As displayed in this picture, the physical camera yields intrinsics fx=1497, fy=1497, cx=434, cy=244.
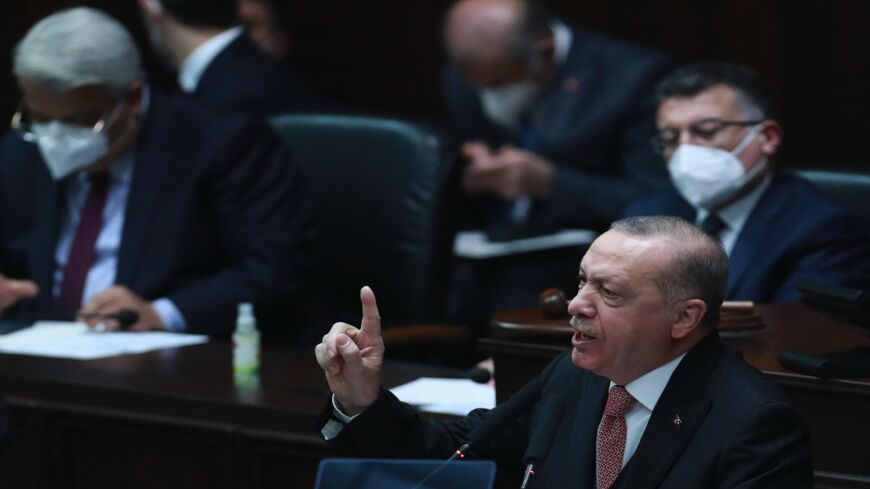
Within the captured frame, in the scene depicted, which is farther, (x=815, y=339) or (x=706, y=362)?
(x=815, y=339)

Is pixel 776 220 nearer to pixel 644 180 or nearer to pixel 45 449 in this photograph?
pixel 644 180

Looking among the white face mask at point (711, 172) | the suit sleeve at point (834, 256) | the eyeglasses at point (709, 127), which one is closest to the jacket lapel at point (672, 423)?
the suit sleeve at point (834, 256)

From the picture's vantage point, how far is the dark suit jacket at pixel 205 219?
12.9ft

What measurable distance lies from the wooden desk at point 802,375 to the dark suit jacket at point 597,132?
1.51m

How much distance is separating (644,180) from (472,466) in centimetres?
274

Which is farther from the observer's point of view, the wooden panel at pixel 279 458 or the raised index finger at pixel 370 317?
the wooden panel at pixel 279 458

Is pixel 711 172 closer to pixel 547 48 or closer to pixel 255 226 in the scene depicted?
pixel 255 226

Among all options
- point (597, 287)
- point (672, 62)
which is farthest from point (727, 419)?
point (672, 62)

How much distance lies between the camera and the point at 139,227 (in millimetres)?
3934

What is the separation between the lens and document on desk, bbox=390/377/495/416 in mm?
2838

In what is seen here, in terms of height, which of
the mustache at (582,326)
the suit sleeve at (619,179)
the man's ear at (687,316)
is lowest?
the suit sleeve at (619,179)

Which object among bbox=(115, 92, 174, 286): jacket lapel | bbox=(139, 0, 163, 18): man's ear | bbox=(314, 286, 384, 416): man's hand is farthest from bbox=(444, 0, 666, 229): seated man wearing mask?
bbox=(314, 286, 384, 416): man's hand

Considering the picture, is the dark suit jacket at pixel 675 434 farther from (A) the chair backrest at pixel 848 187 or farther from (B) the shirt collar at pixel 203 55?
(B) the shirt collar at pixel 203 55

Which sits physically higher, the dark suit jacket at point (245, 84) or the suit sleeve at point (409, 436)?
the dark suit jacket at point (245, 84)
